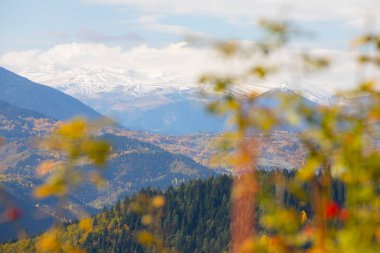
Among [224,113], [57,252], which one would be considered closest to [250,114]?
[224,113]

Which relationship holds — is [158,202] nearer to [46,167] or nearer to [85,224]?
[85,224]

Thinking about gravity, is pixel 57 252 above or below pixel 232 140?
below

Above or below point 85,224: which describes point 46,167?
above

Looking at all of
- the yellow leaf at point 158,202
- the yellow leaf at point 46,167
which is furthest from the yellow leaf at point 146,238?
the yellow leaf at point 46,167

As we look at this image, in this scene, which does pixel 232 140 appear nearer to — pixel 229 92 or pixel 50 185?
pixel 229 92

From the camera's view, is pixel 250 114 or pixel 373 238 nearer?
pixel 373 238

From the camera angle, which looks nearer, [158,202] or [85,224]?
[85,224]

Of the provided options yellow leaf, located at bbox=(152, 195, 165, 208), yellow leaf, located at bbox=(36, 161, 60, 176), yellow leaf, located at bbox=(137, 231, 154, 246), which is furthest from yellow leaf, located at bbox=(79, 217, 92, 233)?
yellow leaf, located at bbox=(36, 161, 60, 176)

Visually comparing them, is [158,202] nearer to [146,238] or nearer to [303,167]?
[146,238]

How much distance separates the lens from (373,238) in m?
5.33

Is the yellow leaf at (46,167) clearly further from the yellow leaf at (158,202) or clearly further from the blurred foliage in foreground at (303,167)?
the yellow leaf at (158,202)

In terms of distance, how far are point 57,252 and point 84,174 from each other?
114 cm

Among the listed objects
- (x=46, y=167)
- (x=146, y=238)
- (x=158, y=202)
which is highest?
(x=46, y=167)

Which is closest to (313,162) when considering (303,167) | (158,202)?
(303,167)
